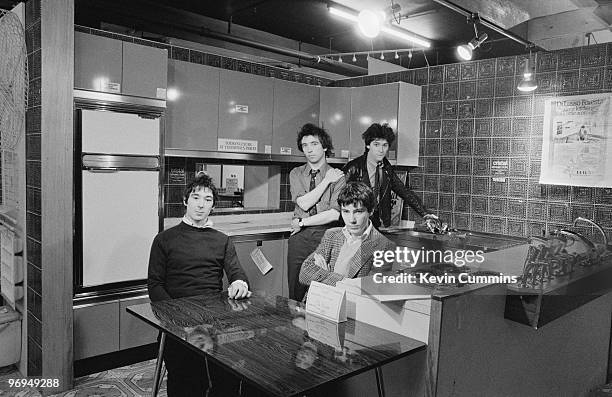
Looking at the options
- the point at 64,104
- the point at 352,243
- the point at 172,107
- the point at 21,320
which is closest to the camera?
the point at 352,243

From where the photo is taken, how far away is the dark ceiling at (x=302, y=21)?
4508 mm

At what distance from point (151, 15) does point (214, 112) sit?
4.43ft

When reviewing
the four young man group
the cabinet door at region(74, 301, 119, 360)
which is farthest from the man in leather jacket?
the cabinet door at region(74, 301, 119, 360)

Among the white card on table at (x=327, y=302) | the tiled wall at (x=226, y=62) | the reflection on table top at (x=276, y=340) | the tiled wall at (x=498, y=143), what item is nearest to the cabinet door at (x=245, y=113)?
the tiled wall at (x=226, y=62)

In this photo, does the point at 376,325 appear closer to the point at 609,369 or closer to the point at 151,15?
the point at 609,369

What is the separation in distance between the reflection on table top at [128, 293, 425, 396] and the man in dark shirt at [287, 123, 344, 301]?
105cm

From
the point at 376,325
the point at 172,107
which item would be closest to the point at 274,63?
the point at 172,107

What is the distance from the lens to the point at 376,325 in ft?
6.43

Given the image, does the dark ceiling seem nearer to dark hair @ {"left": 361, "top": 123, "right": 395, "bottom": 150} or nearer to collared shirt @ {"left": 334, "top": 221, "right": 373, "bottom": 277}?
dark hair @ {"left": 361, "top": 123, "right": 395, "bottom": 150}

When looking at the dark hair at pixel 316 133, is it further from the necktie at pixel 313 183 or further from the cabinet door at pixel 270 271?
the cabinet door at pixel 270 271

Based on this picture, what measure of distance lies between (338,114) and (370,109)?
1.15 ft

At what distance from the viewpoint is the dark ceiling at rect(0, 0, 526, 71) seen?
14.8 feet

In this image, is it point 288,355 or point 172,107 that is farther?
point 172,107

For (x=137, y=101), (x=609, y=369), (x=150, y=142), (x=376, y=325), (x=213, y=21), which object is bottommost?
(x=609, y=369)
